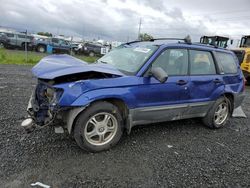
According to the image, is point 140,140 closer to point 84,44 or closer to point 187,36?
point 187,36

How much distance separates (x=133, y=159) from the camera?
3240mm

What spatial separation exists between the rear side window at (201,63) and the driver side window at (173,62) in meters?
0.18

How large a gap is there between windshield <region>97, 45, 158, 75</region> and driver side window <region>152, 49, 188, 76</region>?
0.67ft

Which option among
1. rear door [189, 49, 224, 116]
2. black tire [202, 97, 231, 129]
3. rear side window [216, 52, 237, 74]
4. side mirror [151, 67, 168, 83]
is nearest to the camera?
side mirror [151, 67, 168, 83]

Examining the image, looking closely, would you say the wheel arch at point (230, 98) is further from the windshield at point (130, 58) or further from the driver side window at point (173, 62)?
the windshield at point (130, 58)

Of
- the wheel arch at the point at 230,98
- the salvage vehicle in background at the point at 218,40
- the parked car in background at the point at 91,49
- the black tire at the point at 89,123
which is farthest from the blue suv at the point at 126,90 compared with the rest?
the parked car in background at the point at 91,49

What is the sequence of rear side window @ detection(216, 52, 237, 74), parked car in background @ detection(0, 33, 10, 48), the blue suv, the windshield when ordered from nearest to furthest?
the blue suv → the windshield → rear side window @ detection(216, 52, 237, 74) → parked car in background @ detection(0, 33, 10, 48)

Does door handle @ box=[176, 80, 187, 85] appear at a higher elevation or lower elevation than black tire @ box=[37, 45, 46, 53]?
higher

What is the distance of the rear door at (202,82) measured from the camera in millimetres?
4168

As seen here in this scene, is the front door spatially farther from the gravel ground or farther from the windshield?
the gravel ground

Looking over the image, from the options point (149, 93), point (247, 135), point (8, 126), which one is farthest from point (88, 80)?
point (247, 135)

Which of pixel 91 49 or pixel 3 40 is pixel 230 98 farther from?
pixel 3 40

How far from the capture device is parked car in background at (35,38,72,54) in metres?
24.4

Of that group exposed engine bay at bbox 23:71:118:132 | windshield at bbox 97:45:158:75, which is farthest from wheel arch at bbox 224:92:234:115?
exposed engine bay at bbox 23:71:118:132
